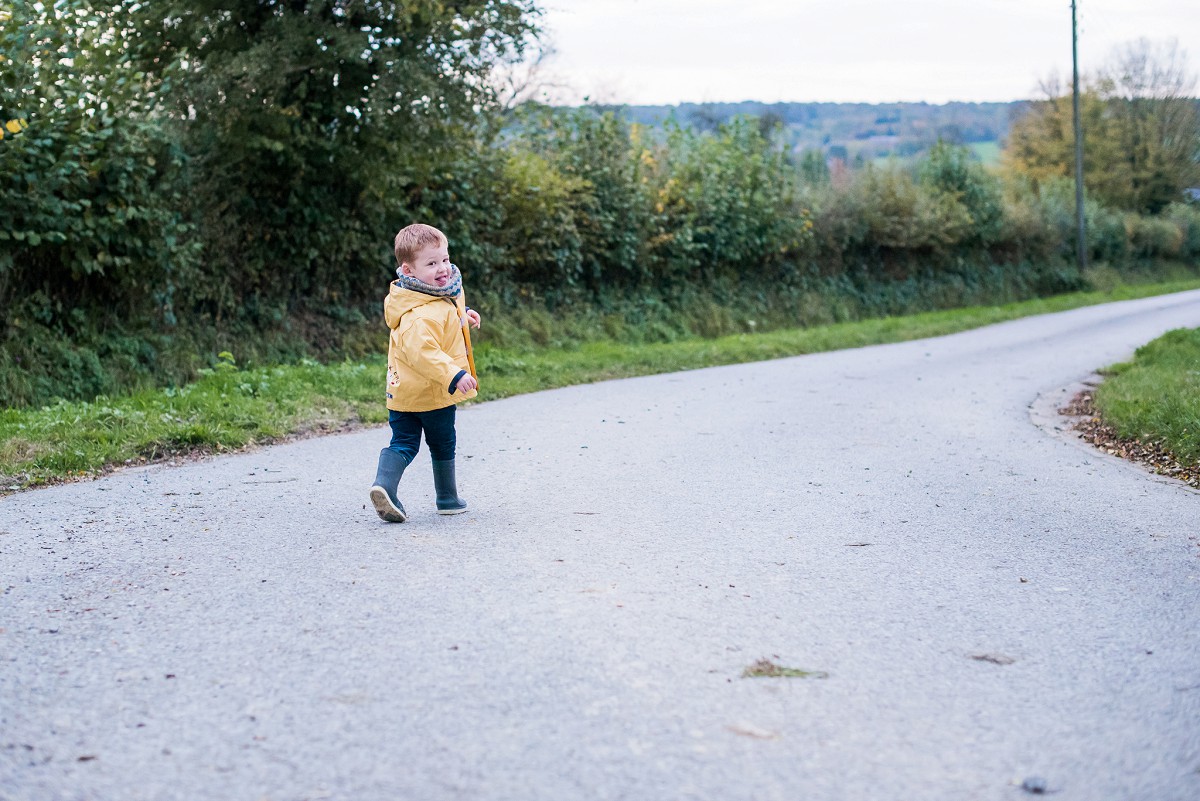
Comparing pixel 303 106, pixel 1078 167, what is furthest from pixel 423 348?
pixel 1078 167

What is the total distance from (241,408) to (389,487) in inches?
161

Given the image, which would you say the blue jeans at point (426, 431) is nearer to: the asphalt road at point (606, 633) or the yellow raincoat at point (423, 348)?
the yellow raincoat at point (423, 348)

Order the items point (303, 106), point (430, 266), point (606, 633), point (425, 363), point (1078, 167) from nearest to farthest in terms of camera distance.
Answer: point (606, 633)
point (425, 363)
point (430, 266)
point (303, 106)
point (1078, 167)

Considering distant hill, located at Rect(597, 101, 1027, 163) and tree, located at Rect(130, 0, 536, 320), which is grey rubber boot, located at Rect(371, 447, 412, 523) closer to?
tree, located at Rect(130, 0, 536, 320)

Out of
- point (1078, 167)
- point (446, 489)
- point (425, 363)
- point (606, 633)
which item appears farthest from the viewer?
point (1078, 167)

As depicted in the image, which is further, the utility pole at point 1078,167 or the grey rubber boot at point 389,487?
the utility pole at point 1078,167

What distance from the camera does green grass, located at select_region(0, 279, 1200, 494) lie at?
7.93m

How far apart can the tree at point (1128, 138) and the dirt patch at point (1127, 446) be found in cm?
5094

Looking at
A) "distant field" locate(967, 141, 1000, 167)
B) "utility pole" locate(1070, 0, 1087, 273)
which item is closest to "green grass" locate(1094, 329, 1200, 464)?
"distant field" locate(967, 141, 1000, 167)

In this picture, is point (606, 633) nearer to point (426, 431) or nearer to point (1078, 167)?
point (426, 431)

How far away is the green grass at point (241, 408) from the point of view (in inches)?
312

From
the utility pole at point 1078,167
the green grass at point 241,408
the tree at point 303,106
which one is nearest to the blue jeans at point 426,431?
the green grass at point 241,408

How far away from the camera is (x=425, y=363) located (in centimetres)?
601

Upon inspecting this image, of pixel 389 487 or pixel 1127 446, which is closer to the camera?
pixel 389 487
